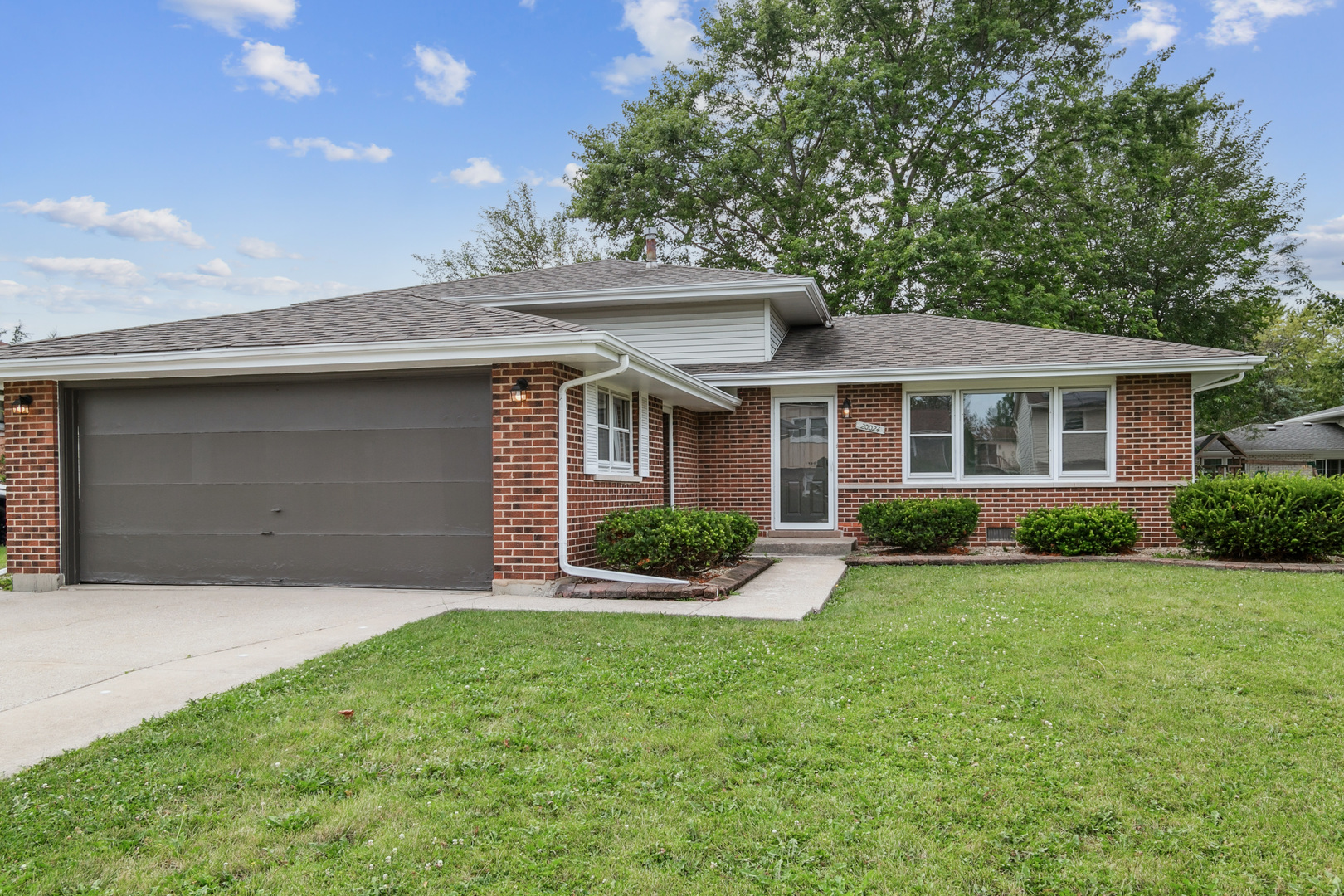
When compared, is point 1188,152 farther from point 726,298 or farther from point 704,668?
point 704,668

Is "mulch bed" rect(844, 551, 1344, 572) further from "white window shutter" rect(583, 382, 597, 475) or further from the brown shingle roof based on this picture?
the brown shingle roof

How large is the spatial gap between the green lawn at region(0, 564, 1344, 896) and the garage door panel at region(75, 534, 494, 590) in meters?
2.95

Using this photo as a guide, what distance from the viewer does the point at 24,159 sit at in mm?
15477

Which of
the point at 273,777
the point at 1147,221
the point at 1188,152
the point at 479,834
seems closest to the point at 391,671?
the point at 273,777

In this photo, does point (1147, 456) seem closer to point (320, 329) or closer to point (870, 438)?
point (870, 438)

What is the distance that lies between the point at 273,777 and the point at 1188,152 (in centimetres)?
3069

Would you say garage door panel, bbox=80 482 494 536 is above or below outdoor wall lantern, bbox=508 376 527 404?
below

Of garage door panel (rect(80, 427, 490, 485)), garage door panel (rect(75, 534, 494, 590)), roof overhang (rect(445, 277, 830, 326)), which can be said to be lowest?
garage door panel (rect(75, 534, 494, 590))

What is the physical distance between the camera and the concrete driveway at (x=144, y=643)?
4.61 metres

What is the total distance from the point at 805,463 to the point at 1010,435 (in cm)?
303

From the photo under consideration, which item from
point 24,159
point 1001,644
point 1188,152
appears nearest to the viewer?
point 1001,644

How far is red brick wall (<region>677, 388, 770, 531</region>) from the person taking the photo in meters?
13.9

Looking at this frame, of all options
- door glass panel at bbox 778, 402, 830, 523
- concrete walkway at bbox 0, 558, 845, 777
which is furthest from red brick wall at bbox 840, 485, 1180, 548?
concrete walkway at bbox 0, 558, 845, 777

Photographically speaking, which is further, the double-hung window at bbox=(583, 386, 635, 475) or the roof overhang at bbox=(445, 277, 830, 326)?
the roof overhang at bbox=(445, 277, 830, 326)
